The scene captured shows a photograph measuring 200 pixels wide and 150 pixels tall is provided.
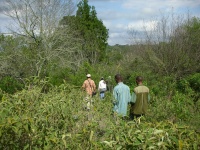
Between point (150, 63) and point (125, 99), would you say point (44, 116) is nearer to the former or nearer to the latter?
point (125, 99)

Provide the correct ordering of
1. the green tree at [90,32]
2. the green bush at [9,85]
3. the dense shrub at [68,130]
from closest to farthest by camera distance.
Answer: the dense shrub at [68,130] → the green bush at [9,85] → the green tree at [90,32]

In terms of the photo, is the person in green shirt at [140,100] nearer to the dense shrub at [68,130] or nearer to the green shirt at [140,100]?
the green shirt at [140,100]

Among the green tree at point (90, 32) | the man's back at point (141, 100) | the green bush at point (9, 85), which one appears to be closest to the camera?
the man's back at point (141, 100)

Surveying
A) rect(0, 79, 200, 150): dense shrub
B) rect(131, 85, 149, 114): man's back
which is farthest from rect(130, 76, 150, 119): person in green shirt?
rect(0, 79, 200, 150): dense shrub

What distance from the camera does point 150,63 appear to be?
68.4ft

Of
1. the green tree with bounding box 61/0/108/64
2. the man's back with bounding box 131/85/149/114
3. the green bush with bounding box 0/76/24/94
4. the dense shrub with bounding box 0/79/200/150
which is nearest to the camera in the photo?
the dense shrub with bounding box 0/79/200/150

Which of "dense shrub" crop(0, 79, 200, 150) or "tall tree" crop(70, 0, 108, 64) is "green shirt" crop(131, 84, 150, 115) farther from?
"tall tree" crop(70, 0, 108, 64)

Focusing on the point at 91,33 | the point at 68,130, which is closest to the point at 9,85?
the point at 68,130

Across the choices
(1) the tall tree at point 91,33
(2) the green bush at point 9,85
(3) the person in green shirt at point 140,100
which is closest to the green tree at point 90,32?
(1) the tall tree at point 91,33

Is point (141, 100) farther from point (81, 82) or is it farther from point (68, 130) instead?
point (81, 82)

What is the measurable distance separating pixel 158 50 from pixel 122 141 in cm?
1847

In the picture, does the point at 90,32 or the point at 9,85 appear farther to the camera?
the point at 90,32

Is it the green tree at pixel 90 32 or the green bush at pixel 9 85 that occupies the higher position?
the green tree at pixel 90 32

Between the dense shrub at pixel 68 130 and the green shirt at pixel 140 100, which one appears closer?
the dense shrub at pixel 68 130
